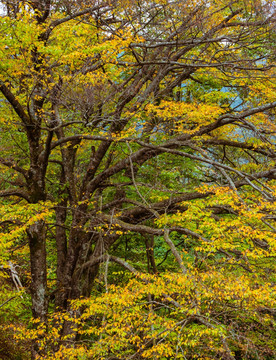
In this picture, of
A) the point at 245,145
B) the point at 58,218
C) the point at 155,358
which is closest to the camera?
the point at 155,358

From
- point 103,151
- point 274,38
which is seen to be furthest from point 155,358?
point 274,38

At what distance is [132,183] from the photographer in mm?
8703

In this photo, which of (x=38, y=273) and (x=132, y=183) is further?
(x=132, y=183)

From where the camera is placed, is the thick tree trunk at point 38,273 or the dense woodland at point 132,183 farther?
the thick tree trunk at point 38,273

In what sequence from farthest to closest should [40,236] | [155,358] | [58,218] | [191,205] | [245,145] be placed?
1. [58,218]
2. [245,145]
3. [40,236]
4. [191,205]
5. [155,358]

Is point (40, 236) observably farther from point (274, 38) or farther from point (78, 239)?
point (274, 38)

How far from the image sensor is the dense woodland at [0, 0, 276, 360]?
5871 millimetres

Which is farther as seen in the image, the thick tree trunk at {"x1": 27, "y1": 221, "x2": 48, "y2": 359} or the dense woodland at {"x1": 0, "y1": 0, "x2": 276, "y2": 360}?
the thick tree trunk at {"x1": 27, "y1": 221, "x2": 48, "y2": 359}

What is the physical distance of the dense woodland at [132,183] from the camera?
5.87m

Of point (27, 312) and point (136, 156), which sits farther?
point (27, 312)

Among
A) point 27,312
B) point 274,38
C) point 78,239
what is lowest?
point 27,312

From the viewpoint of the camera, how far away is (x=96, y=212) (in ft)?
28.0

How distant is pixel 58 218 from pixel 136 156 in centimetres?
A: 420

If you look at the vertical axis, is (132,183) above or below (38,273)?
above
